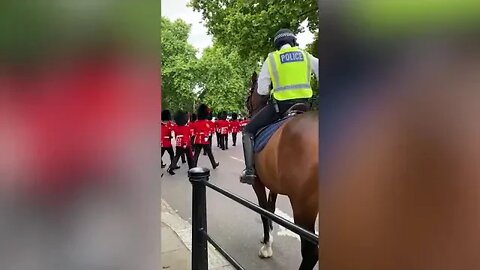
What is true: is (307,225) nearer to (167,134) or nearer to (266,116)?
(266,116)

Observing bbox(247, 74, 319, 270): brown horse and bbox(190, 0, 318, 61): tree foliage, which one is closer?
bbox(247, 74, 319, 270): brown horse

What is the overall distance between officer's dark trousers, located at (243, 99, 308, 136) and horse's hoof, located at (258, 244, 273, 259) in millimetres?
1191

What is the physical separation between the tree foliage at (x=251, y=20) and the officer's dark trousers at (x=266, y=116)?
10.9ft

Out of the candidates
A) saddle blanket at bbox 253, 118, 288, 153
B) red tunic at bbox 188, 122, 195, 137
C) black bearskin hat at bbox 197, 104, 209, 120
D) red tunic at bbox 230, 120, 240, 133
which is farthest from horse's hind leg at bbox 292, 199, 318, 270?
red tunic at bbox 230, 120, 240, 133

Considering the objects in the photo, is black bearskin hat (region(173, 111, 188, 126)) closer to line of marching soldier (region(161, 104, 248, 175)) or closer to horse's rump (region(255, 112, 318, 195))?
line of marching soldier (region(161, 104, 248, 175))

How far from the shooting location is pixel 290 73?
306cm

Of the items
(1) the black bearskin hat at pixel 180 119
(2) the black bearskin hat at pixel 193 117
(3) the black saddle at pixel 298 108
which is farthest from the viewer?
(2) the black bearskin hat at pixel 193 117

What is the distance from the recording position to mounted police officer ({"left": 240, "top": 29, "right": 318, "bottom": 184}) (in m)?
3.00

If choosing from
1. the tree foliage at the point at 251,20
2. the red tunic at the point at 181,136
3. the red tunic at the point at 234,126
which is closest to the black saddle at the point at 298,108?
the tree foliage at the point at 251,20

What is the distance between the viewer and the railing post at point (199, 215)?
2.59 m

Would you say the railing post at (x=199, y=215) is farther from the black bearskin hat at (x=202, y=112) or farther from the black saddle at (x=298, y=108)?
the black bearskin hat at (x=202, y=112)
